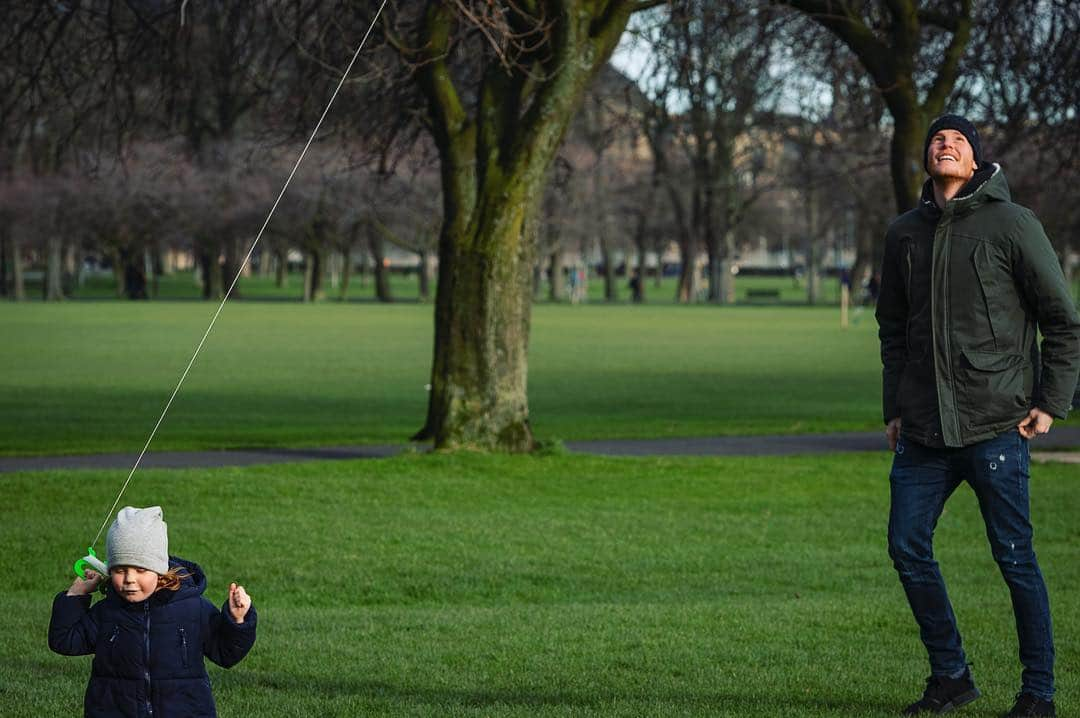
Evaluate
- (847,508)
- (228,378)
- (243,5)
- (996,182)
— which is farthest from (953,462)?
(228,378)

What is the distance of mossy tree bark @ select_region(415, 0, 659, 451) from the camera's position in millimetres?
17141

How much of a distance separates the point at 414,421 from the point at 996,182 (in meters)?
18.2

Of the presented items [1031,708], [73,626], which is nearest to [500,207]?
[1031,708]

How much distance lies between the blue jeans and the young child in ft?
8.95

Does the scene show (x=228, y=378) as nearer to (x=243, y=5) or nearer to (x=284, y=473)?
(x=243, y=5)

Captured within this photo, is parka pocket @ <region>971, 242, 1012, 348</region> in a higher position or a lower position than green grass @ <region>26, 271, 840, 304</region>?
higher

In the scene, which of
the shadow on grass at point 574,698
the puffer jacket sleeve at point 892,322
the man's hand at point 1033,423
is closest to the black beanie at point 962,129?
the puffer jacket sleeve at point 892,322

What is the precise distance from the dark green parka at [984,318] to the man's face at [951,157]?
0.05 meters

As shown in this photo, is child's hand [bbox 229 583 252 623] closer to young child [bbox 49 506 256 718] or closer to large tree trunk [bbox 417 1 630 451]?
young child [bbox 49 506 256 718]

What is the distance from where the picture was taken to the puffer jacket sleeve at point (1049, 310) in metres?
6.56

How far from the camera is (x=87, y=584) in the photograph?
512cm

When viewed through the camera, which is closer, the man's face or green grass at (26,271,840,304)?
the man's face

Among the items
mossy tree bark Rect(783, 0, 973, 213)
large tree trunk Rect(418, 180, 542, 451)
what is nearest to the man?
large tree trunk Rect(418, 180, 542, 451)

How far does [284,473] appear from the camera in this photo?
1627 cm
